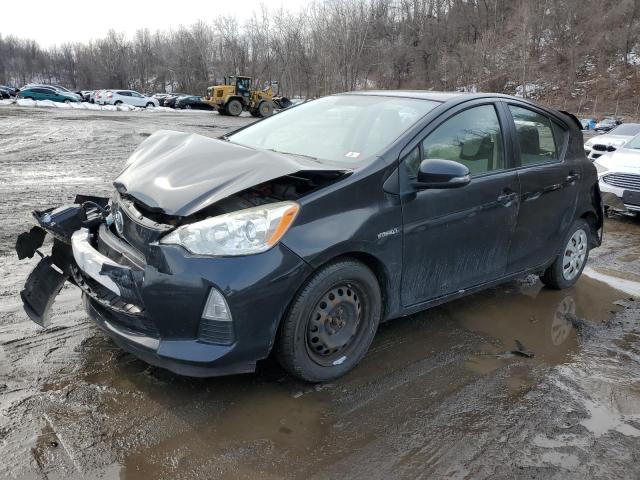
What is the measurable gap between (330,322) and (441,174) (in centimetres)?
111

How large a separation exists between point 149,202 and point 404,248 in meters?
1.53

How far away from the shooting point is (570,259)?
490cm

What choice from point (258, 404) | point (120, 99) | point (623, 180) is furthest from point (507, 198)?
point (120, 99)

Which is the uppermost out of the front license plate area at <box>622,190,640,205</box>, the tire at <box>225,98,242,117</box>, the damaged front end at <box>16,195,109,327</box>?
the tire at <box>225,98,242,117</box>

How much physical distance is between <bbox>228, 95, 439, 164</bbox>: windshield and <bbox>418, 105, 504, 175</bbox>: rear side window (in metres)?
0.19

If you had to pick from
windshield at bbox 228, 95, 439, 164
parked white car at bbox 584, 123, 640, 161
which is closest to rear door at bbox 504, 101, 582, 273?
windshield at bbox 228, 95, 439, 164

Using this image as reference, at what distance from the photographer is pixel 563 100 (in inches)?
1879

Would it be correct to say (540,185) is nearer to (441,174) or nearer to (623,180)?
(441,174)

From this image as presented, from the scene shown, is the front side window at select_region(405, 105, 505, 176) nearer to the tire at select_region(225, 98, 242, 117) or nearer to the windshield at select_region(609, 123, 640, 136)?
the windshield at select_region(609, 123, 640, 136)

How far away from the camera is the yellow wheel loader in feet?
112

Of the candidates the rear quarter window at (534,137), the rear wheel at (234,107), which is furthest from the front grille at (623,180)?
the rear wheel at (234,107)

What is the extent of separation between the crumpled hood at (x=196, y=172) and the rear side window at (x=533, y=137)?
6.17 feet

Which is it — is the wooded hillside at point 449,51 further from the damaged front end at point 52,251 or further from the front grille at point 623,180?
the damaged front end at point 52,251

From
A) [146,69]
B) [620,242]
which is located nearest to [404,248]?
[620,242]
